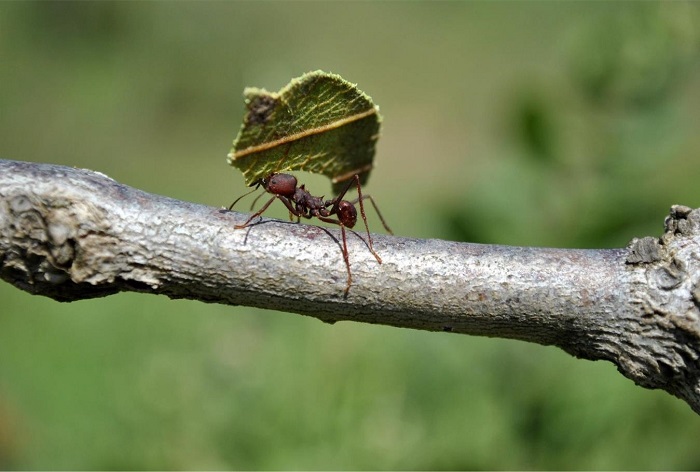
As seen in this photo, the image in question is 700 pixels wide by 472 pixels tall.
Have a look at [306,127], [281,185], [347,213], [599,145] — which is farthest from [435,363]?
[306,127]

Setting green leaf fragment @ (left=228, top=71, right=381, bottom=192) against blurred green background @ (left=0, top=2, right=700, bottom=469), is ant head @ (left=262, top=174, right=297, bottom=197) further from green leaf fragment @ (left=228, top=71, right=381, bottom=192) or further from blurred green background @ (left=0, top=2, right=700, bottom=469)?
green leaf fragment @ (left=228, top=71, right=381, bottom=192)

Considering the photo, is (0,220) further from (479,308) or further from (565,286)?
(565,286)

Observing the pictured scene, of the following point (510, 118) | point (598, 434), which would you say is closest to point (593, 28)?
point (510, 118)

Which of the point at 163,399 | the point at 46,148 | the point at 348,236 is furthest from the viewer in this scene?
the point at 46,148

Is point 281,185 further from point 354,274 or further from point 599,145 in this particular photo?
point 599,145

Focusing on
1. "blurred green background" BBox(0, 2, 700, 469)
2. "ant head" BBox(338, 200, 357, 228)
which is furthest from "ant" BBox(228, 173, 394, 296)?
"blurred green background" BBox(0, 2, 700, 469)

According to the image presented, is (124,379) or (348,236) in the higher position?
(348,236)
